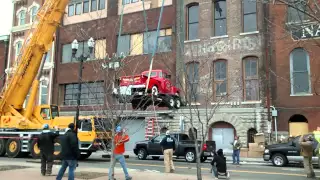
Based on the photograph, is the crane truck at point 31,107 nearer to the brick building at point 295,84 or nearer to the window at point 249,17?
the brick building at point 295,84

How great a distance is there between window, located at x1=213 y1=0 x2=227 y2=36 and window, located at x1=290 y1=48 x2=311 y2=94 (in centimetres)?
600

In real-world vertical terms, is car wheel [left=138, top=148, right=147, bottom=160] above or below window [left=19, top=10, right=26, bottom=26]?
below

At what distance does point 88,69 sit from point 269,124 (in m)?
17.3

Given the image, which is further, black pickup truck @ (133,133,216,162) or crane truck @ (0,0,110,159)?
black pickup truck @ (133,133,216,162)

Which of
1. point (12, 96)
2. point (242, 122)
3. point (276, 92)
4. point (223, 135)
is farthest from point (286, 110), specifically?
point (12, 96)

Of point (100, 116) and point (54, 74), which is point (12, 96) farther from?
point (54, 74)

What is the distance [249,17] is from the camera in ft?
94.6

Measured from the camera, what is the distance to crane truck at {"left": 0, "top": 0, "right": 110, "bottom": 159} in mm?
21016

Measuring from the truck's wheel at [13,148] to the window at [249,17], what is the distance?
1819cm

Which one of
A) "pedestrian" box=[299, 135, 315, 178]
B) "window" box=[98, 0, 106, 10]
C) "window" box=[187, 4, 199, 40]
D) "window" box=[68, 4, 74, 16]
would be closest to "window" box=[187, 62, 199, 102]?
"pedestrian" box=[299, 135, 315, 178]

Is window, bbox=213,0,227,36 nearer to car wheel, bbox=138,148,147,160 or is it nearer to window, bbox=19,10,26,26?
car wheel, bbox=138,148,147,160

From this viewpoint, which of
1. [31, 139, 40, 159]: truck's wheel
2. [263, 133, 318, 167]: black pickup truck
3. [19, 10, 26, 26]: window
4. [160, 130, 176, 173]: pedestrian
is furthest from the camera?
[19, 10, 26, 26]: window

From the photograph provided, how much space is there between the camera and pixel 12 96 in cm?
2214

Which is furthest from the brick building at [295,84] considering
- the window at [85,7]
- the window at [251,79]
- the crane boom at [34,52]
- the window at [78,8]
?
the window at [78,8]
